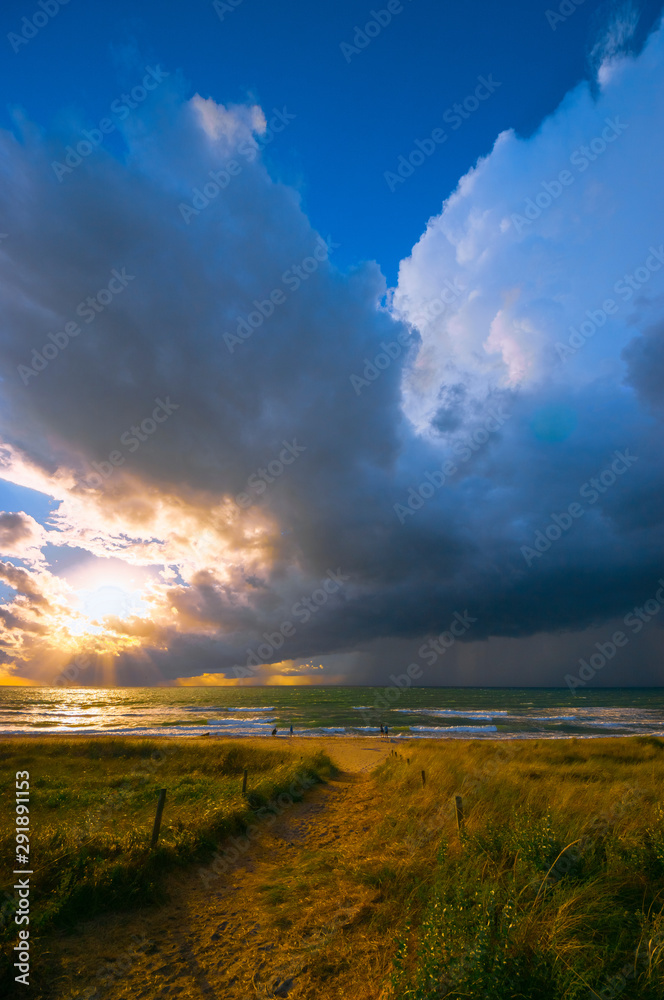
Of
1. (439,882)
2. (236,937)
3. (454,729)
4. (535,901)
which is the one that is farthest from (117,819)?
(454,729)

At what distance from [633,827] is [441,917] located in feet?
16.8

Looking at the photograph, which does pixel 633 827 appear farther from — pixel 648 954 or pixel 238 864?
pixel 238 864

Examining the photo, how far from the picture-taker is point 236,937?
24.5ft

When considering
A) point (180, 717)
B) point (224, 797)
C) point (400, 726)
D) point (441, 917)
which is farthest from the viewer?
Result: point (180, 717)

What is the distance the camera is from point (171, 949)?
7.17 metres

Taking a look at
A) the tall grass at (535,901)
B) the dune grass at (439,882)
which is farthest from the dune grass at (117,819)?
the tall grass at (535,901)

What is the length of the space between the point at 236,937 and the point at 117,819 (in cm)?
684

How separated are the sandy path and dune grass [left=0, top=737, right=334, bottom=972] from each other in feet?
1.76

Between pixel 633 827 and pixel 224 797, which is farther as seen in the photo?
pixel 224 797

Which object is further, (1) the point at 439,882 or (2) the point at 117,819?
(2) the point at 117,819

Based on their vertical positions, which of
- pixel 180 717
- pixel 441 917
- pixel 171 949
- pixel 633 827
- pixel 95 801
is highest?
pixel 441 917

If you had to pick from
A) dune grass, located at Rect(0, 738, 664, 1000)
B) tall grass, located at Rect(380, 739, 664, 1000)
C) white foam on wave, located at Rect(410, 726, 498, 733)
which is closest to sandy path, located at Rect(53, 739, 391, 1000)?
dune grass, located at Rect(0, 738, 664, 1000)

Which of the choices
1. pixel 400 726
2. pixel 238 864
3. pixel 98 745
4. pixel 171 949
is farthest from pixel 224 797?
pixel 400 726

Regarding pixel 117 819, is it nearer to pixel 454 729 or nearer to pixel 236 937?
pixel 236 937
